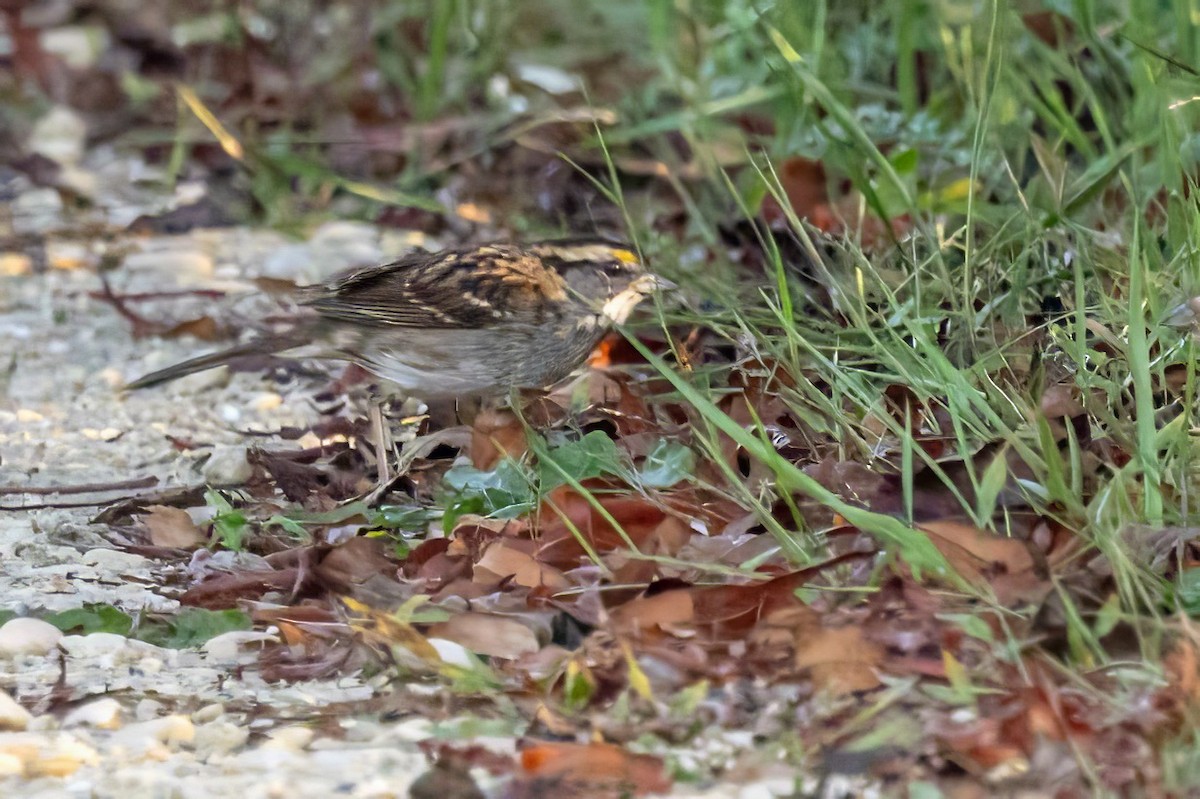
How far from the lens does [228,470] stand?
14.5ft

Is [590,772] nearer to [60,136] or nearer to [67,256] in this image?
[67,256]

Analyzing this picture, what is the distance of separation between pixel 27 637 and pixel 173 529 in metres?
0.66

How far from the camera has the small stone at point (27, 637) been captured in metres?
3.32

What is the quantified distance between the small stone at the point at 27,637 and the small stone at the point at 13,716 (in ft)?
0.97

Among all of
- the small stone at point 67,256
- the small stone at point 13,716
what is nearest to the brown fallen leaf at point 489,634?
the small stone at point 13,716

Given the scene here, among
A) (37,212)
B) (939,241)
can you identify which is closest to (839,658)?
(939,241)

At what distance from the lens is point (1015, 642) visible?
286 cm

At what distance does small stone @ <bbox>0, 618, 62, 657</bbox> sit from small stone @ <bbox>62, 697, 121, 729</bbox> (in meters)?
0.32

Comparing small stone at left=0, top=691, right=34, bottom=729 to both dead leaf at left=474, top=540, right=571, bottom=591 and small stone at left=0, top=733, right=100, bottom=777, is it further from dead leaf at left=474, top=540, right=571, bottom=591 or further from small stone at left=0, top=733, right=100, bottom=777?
dead leaf at left=474, top=540, right=571, bottom=591

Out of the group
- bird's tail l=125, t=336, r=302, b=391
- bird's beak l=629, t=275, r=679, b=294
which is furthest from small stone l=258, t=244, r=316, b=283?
bird's beak l=629, t=275, r=679, b=294

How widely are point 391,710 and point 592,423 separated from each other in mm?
1405

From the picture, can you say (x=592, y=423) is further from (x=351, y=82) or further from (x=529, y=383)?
(x=351, y=82)

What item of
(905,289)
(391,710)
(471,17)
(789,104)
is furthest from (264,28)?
(391,710)

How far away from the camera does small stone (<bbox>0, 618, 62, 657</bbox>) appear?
3316mm
